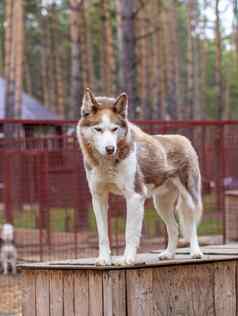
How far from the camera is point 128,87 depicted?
22.6 metres

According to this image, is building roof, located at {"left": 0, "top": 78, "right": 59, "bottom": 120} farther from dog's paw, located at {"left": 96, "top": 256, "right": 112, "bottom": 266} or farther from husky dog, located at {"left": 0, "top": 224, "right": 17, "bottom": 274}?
dog's paw, located at {"left": 96, "top": 256, "right": 112, "bottom": 266}

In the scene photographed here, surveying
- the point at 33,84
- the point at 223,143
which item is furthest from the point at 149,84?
the point at 223,143

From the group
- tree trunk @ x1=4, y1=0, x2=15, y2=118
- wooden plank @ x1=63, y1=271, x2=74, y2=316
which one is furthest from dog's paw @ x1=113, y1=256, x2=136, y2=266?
tree trunk @ x1=4, y1=0, x2=15, y2=118

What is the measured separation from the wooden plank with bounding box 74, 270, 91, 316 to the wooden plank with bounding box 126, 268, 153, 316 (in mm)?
319

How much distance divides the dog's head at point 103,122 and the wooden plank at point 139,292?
1.02 metres

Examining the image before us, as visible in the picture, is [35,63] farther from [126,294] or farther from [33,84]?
[126,294]

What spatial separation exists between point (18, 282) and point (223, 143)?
3.66 metres

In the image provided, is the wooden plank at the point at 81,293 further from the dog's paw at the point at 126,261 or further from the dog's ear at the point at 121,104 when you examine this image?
the dog's ear at the point at 121,104

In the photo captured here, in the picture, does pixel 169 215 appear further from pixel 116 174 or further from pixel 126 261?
pixel 116 174

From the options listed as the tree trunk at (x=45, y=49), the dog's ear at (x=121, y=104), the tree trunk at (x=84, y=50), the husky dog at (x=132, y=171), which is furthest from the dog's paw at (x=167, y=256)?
the tree trunk at (x=45, y=49)

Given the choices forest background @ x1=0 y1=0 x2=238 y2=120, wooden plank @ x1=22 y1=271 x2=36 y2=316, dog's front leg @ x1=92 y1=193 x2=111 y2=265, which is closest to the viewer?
dog's front leg @ x1=92 y1=193 x2=111 y2=265

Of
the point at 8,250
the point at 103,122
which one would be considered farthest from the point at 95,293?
the point at 8,250

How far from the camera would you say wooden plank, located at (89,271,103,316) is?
786 cm

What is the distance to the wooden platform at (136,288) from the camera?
788 cm
